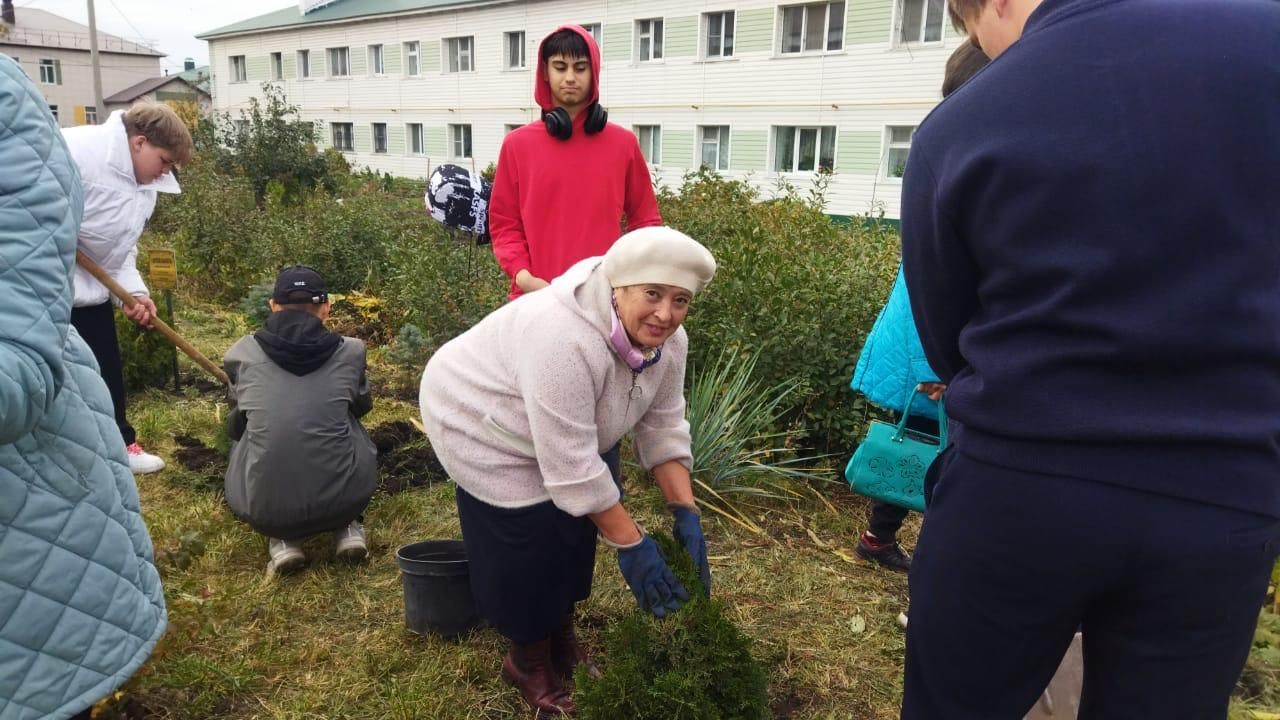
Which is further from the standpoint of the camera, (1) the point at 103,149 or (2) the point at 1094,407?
(1) the point at 103,149

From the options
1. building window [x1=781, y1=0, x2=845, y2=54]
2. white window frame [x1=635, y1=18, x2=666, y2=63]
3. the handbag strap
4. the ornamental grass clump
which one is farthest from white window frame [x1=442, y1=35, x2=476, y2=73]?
the ornamental grass clump

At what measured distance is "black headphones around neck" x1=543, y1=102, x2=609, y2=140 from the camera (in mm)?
3072

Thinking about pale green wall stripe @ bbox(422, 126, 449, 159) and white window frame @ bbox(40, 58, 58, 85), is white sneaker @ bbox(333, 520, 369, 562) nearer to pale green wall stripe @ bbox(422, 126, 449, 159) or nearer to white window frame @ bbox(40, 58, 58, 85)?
pale green wall stripe @ bbox(422, 126, 449, 159)

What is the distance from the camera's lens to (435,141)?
88.6 feet

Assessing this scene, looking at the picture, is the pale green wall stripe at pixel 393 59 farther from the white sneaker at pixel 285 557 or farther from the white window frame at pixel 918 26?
the white sneaker at pixel 285 557

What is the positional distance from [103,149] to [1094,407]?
4.03 m

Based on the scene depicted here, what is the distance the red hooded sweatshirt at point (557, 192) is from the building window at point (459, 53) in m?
24.3

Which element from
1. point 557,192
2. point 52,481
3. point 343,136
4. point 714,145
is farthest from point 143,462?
point 343,136

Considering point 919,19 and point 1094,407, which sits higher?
point 919,19

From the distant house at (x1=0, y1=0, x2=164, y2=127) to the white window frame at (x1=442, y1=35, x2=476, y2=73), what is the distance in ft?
99.8

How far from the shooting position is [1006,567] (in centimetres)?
123

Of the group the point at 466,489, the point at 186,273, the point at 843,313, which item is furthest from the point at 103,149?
the point at 186,273

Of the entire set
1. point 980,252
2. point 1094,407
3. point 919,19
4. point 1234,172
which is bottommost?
point 1094,407

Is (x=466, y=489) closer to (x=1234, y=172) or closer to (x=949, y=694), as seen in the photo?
(x=949, y=694)
